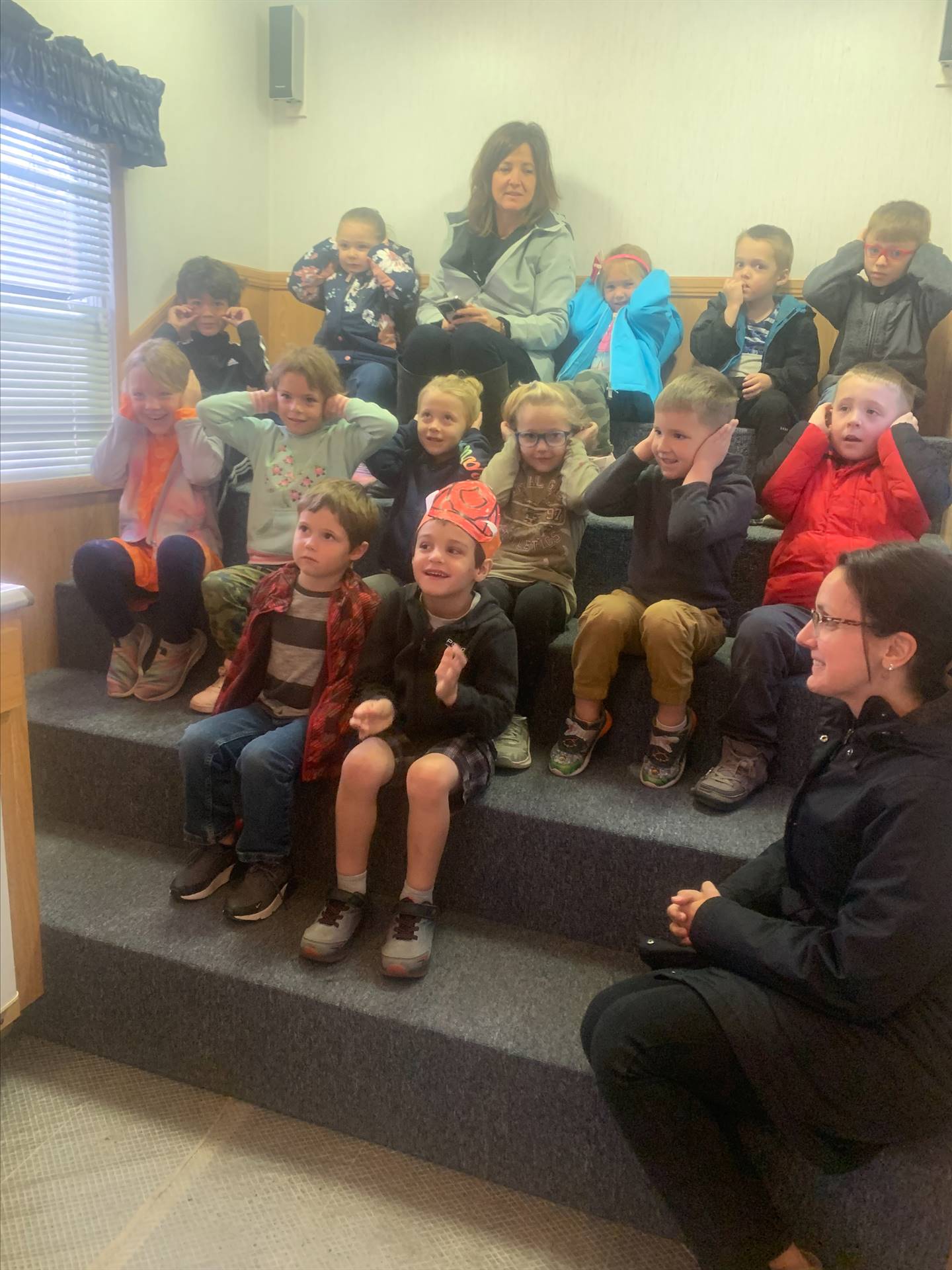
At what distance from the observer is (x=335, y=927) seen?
1408 mm

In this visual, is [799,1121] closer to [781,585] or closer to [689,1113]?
[689,1113]

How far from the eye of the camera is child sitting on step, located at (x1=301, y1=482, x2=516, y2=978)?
55.3 inches

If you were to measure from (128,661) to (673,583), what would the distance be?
4.19ft

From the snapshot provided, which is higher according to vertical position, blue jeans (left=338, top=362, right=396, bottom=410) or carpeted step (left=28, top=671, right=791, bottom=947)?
blue jeans (left=338, top=362, right=396, bottom=410)

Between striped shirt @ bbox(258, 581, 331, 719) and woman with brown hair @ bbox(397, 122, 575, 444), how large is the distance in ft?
3.37

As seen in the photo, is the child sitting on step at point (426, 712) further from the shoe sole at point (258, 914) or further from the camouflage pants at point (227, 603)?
the camouflage pants at point (227, 603)

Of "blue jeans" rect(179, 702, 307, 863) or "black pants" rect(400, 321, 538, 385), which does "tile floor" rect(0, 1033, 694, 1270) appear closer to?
"blue jeans" rect(179, 702, 307, 863)

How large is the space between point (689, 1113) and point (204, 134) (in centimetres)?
320

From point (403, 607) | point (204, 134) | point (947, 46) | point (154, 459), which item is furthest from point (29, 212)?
point (947, 46)

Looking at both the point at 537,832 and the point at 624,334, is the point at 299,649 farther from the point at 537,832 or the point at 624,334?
the point at 624,334

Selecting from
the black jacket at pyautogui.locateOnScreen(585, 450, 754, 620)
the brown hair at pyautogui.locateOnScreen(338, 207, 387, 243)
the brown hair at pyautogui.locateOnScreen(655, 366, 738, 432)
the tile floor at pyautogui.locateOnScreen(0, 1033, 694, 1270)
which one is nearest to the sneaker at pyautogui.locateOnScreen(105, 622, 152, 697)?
the tile floor at pyautogui.locateOnScreen(0, 1033, 694, 1270)

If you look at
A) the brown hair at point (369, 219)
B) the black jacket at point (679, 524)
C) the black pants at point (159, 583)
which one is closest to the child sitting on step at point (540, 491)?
Result: the black jacket at point (679, 524)

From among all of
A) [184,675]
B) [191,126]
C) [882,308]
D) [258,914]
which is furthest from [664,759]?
[191,126]

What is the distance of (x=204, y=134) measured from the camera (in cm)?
290
